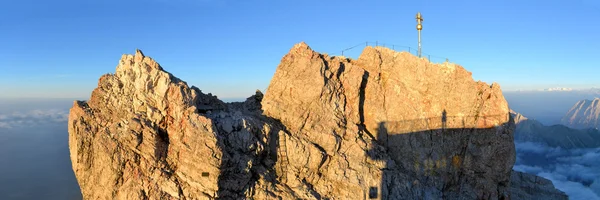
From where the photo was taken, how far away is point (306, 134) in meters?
31.6

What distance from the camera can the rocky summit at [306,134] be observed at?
27.9 m

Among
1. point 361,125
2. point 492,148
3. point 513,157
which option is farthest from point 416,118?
point 513,157

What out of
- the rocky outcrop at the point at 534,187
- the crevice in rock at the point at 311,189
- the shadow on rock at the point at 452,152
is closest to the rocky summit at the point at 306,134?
the shadow on rock at the point at 452,152

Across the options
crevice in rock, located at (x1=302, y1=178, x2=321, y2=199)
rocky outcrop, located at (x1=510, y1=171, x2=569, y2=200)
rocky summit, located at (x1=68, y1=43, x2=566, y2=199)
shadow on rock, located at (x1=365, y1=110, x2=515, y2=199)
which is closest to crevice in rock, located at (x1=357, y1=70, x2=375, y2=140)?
rocky summit, located at (x1=68, y1=43, x2=566, y2=199)

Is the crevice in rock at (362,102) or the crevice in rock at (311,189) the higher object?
the crevice in rock at (362,102)

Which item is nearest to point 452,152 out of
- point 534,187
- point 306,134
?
point 306,134

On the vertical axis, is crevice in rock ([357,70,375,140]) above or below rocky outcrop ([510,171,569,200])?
above

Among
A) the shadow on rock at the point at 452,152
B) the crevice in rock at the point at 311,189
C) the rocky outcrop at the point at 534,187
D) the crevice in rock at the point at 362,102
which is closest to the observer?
the crevice in rock at the point at 311,189

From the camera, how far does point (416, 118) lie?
113 feet

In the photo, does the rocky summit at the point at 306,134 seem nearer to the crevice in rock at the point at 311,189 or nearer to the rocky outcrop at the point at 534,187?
the crevice in rock at the point at 311,189

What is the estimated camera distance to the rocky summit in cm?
2794

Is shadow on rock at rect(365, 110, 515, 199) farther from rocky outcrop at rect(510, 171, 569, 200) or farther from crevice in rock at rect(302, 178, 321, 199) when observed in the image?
rocky outcrop at rect(510, 171, 569, 200)

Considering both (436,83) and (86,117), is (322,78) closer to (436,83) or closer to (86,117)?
(436,83)

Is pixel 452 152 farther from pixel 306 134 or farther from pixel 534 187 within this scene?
pixel 534 187
